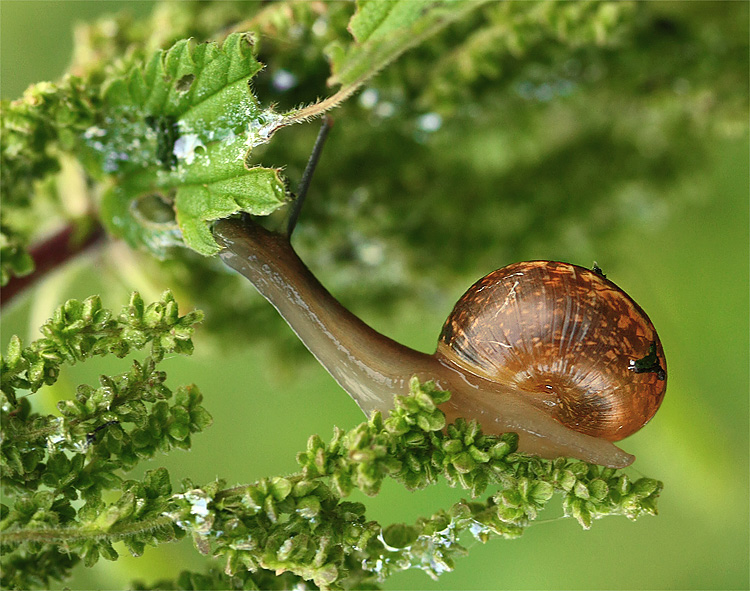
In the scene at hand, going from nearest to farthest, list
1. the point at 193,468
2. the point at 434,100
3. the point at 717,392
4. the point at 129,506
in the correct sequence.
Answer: the point at 129,506, the point at 434,100, the point at 717,392, the point at 193,468

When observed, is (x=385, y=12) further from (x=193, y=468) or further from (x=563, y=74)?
(x=193, y=468)

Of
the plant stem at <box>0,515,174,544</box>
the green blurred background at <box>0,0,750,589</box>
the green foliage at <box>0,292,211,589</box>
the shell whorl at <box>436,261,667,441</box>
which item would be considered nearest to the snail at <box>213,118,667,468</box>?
the shell whorl at <box>436,261,667,441</box>

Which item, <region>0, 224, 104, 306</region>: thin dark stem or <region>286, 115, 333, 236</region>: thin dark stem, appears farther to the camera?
<region>0, 224, 104, 306</region>: thin dark stem

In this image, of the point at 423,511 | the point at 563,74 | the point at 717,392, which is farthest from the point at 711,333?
the point at 563,74

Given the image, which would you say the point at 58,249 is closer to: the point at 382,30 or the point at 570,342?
the point at 382,30

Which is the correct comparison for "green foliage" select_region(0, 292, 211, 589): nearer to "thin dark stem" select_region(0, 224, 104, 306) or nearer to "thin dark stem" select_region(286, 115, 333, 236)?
"thin dark stem" select_region(286, 115, 333, 236)

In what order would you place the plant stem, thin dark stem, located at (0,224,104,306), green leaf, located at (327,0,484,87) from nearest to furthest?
the plant stem → green leaf, located at (327,0,484,87) → thin dark stem, located at (0,224,104,306)
